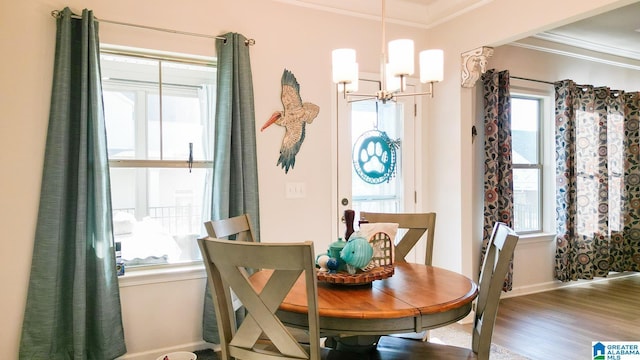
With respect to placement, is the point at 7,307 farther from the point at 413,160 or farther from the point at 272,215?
the point at 413,160

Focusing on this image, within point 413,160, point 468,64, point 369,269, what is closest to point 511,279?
point 413,160

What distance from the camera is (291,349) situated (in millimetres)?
1410

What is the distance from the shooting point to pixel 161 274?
2.84 m

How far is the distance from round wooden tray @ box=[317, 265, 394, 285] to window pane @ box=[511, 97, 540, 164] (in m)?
3.26

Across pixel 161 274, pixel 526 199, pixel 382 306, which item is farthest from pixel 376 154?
pixel 382 306

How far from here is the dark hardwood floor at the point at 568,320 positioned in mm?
3057

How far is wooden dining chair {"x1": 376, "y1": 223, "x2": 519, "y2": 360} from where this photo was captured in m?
1.69

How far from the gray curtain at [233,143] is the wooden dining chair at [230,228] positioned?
0.53 meters

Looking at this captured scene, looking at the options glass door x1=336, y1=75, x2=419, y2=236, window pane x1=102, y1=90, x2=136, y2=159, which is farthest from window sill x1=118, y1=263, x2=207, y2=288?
glass door x1=336, y1=75, x2=419, y2=236

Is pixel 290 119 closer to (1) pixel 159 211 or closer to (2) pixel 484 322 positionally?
(1) pixel 159 211

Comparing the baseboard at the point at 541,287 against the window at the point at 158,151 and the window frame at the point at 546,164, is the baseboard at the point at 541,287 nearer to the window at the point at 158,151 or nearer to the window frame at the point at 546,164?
the window frame at the point at 546,164

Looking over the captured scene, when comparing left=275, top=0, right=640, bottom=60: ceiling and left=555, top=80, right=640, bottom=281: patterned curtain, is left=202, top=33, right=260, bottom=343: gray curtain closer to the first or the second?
left=275, top=0, right=640, bottom=60: ceiling

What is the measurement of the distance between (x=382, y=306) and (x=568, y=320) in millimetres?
2985

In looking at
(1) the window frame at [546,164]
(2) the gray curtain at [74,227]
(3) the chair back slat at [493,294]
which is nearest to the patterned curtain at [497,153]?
(1) the window frame at [546,164]
